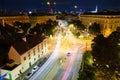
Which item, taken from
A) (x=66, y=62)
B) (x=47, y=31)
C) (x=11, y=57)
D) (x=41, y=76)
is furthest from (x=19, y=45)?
(x=47, y=31)

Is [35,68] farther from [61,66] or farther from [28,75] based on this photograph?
[61,66]

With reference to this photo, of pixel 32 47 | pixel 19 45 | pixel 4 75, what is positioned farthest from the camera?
pixel 32 47

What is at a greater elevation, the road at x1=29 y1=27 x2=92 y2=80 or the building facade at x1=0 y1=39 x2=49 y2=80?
the building facade at x1=0 y1=39 x2=49 y2=80

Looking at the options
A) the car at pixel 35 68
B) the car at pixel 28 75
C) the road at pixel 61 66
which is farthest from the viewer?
the car at pixel 35 68

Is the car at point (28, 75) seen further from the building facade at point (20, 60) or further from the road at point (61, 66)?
the building facade at point (20, 60)

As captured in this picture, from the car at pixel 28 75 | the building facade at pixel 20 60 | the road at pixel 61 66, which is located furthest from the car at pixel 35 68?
the building facade at pixel 20 60

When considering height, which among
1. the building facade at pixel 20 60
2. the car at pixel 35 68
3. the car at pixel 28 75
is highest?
the building facade at pixel 20 60

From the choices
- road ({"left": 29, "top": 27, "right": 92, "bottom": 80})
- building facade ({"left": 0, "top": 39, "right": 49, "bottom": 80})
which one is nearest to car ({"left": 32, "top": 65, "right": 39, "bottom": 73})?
road ({"left": 29, "top": 27, "right": 92, "bottom": 80})

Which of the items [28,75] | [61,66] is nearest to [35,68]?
[28,75]

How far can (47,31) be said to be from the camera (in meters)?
92.1

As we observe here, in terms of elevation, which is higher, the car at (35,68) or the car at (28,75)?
the car at (35,68)

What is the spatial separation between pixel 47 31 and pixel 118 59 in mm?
50596

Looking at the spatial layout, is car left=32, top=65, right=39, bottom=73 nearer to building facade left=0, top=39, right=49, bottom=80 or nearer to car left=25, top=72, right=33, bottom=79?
car left=25, top=72, right=33, bottom=79

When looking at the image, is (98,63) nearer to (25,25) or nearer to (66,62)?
(66,62)
